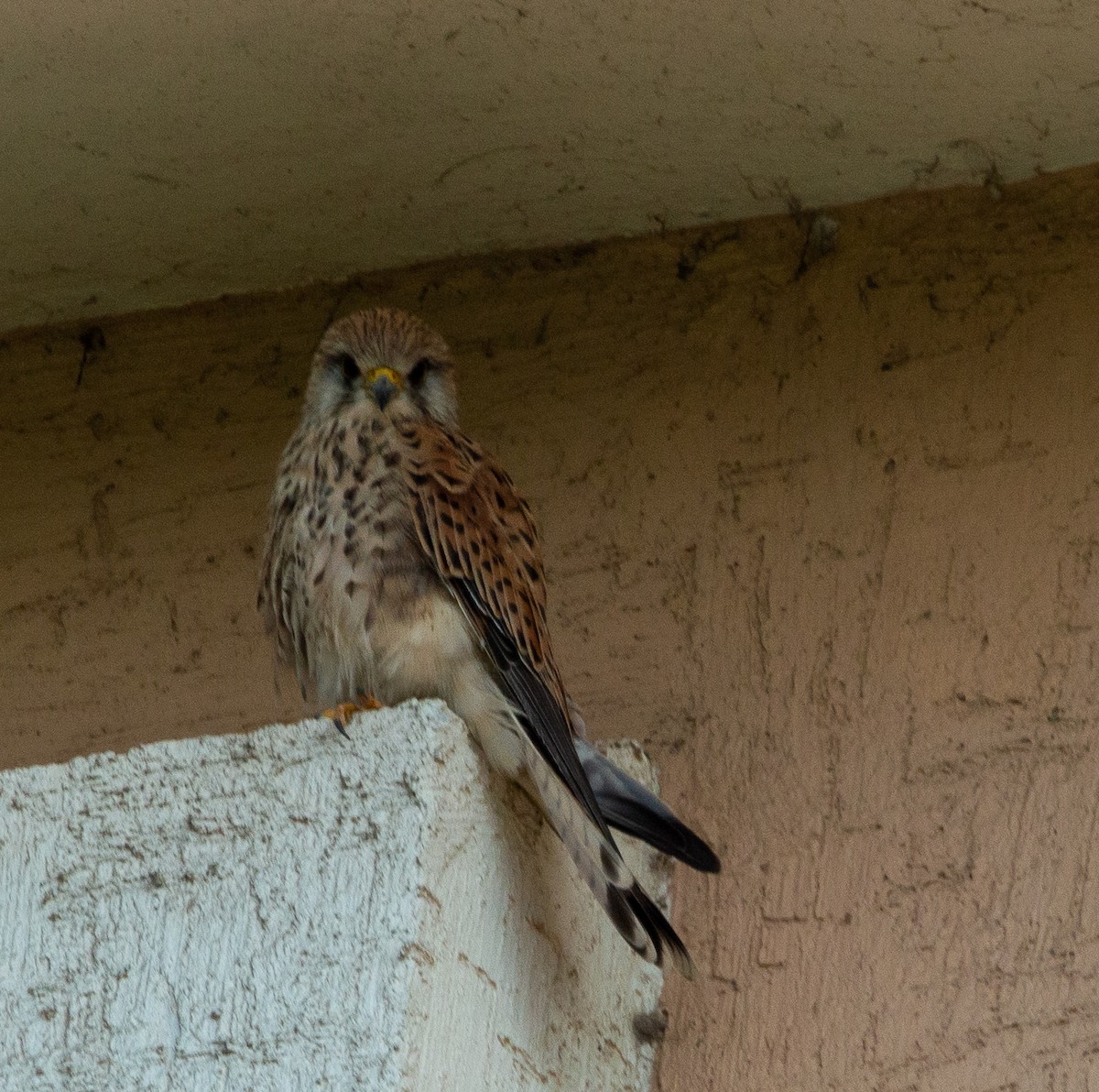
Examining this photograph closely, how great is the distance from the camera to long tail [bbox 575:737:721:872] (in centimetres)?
299

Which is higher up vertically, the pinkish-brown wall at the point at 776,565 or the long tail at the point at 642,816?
the pinkish-brown wall at the point at 776,565

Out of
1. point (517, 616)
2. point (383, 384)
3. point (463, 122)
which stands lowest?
point (517, 616)

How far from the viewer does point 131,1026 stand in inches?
105

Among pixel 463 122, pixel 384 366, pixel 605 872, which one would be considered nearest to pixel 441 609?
pixel 605 872

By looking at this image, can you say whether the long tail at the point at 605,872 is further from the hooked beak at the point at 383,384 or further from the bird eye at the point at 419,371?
the bird eye at the point at 419,371

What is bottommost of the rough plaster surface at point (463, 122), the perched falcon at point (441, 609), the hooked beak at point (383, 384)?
the perched falcon at point (441, 609)

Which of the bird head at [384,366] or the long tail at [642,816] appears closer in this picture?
the long tail at [642,816]

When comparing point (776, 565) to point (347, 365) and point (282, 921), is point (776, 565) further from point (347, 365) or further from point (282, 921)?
point (282, 921)

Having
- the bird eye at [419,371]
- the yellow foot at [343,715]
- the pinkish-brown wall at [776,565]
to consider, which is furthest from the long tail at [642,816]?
the bird eye at [419,371]

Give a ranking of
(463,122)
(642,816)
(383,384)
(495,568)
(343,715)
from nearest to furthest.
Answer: (343,715) < (642,816) < (495,568) < (383,384) < (463,122)

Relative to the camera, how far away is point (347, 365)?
362 centimetres

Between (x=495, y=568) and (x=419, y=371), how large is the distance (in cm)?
63

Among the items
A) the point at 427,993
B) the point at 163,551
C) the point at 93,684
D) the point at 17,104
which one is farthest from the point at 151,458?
the point at 427,993

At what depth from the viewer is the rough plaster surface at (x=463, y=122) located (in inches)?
131
